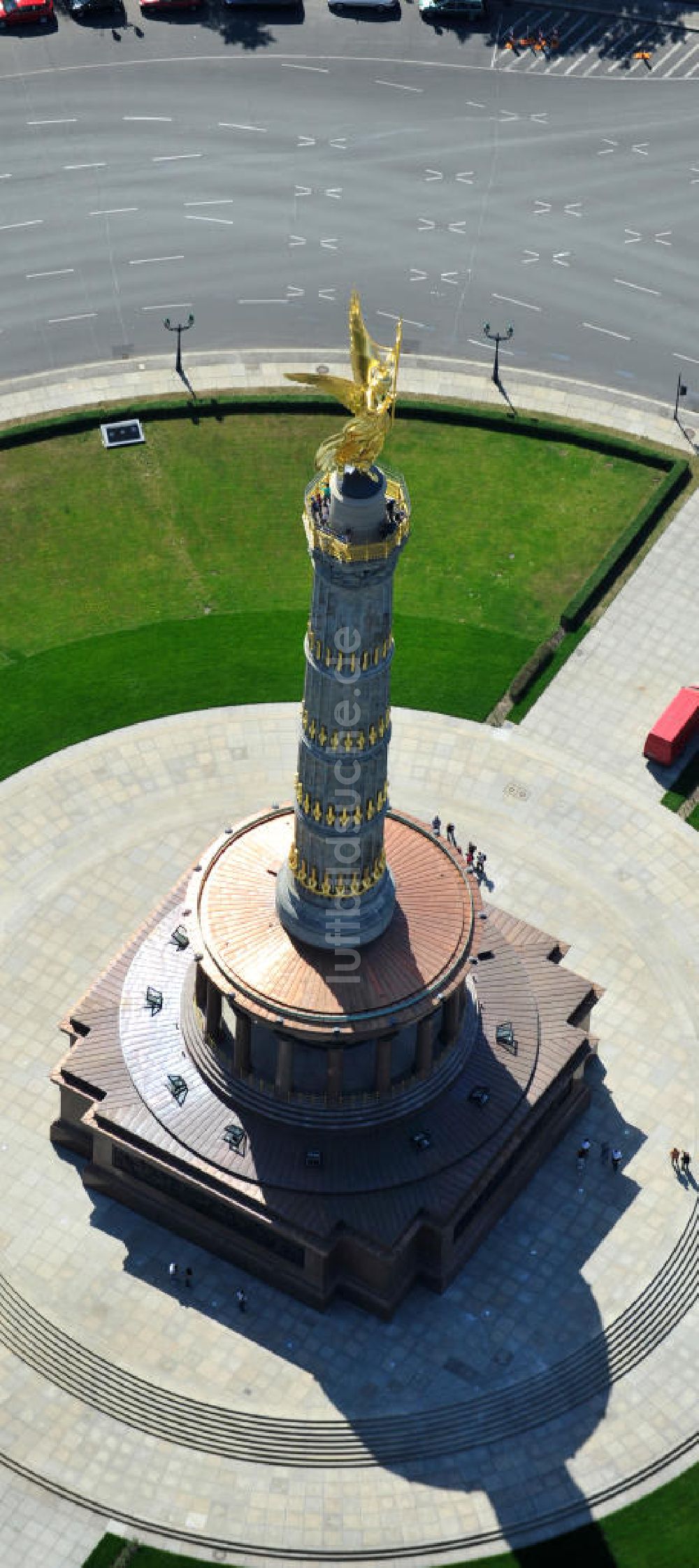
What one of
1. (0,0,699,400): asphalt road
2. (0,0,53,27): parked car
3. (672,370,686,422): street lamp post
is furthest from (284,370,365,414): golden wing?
(0,0,53,27): parked car

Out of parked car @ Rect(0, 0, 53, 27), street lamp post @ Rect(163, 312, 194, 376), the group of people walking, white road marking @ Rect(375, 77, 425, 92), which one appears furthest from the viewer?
parked car @ Rect(0, 0, 53, 27)

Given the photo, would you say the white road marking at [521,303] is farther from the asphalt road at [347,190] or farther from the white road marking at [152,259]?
the white road marking at [152,259]

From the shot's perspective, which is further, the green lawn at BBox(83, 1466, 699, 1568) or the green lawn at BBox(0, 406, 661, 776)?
the green lawn at BBox(0, 406, 661, 776)

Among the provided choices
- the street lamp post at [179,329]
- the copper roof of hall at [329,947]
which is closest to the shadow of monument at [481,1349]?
the copper roof of hall at [329,947]

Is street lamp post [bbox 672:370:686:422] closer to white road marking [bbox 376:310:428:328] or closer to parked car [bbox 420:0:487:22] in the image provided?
white road marking [bbox 376:310:428:328]

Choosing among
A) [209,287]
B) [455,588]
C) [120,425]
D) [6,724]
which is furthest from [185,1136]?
[209,287]

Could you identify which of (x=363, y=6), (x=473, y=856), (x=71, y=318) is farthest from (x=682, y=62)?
(x=473, y=856)
